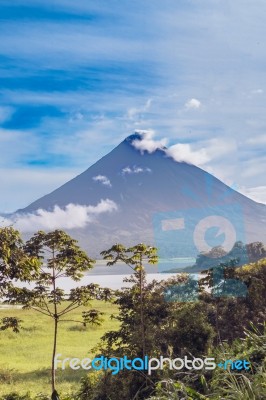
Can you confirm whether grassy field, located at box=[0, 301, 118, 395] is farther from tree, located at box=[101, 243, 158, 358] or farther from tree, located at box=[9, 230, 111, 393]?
tree, located at box=[101, 243, 158, 358]

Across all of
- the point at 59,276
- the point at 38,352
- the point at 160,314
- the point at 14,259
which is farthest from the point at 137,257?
the point at 38,352

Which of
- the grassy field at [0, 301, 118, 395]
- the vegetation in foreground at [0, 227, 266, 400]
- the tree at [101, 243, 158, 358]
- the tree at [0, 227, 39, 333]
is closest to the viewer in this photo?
the tree at [0, 227, 39, 333]

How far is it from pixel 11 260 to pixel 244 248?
159ft

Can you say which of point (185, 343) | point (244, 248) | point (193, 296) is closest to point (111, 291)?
point (185, 343)

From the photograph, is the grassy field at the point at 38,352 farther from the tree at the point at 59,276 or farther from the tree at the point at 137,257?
the tree at the point at 137,257

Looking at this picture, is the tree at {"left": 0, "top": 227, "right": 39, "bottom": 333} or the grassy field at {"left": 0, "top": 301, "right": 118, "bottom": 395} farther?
the grassy field at {"left": 0, "top": 301, "right": 118, "bottom": 395}

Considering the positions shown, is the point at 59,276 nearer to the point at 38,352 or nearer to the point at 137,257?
the point at 137,257

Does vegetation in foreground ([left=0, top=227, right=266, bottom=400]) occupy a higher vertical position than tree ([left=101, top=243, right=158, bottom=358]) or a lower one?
lower

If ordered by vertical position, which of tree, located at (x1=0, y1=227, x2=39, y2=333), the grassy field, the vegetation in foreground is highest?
tree, located at (x1=0, y1=227, x2=39, y2=333)

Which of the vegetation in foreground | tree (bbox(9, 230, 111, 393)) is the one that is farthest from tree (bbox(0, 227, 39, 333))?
tree (bbox(9, 230, 111, 393))

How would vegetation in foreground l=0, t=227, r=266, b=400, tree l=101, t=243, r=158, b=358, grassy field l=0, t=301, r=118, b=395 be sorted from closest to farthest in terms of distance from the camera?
vegetation in foreground l=0, t=227, r=266, b=400 < tree l=101, t=243, r=158, b=358 < grassy field l=0, t=301, r=118, b=395

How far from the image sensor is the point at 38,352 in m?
35.9

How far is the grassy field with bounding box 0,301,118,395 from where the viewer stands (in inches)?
953

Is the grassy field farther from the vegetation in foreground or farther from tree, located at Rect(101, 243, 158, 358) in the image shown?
tree, located at Rect(101, 243, 158, 358)
